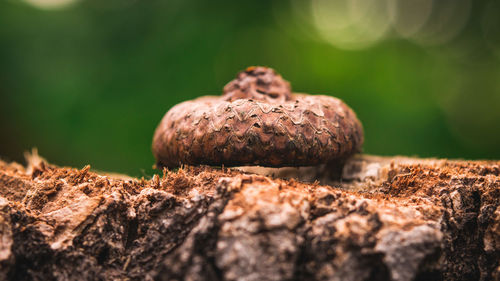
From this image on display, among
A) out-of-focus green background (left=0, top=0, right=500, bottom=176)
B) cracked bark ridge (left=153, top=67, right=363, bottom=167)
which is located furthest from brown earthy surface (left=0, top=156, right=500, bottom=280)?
out-of-focus green background (left=0, top=0, right=500, bottom=176)

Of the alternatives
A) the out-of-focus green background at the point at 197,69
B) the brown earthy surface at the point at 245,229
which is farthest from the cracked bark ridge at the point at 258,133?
the out-of-focus green background at the point at 197,69

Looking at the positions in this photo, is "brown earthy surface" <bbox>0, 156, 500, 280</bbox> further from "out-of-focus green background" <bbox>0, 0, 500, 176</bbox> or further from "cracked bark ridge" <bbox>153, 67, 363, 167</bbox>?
"out-of-focus green background" <bbox>0, 0, 500, 176</bbox>

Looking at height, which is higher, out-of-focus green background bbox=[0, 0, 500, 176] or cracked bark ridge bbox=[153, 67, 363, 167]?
out-of-focus green background bbox=[0, 0, 500, 176]

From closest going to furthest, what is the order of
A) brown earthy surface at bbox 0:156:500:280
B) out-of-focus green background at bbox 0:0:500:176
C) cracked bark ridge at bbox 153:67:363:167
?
brown earthy surface at bbox 0:156:500:280 → cracked bark ridge at bbox 153:67:363:167 → out-of-focus green background at bbox 0:0:500:176

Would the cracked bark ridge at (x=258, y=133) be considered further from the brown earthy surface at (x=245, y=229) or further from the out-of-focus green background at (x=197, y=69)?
the out-of-focus green background at (x=197, y=69)

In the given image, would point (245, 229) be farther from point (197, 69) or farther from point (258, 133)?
point (197, 69)

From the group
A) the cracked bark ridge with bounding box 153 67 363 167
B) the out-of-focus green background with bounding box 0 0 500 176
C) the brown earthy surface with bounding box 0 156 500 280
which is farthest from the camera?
the out-of-focus green background with bounding box 0 0 500 176

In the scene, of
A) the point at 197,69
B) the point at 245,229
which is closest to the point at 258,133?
the point at 245,229

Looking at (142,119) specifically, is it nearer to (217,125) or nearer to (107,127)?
(107,127)
